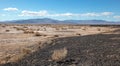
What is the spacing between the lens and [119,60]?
1316 cm

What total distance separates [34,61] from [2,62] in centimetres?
237

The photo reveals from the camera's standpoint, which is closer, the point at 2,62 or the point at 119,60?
the point at 119,60

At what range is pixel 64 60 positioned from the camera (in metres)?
14.6

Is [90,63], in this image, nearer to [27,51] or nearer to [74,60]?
[74,60]

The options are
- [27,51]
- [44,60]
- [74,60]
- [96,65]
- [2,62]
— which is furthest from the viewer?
[27,51]

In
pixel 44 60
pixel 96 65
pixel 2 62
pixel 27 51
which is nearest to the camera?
pixel 96 65

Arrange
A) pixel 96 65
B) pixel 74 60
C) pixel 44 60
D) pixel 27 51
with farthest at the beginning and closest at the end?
pixel 27 51, pixel 44 60, pixel 74 60, pixel 96 65

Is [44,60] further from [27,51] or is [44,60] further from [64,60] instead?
[27,51]

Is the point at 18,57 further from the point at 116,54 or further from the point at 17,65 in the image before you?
the point at 116,54

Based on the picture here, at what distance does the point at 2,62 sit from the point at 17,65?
6.24 ft

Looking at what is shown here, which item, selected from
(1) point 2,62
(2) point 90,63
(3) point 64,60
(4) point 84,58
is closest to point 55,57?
(3) point 64,60

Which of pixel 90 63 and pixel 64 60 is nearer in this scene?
pixel 90 63

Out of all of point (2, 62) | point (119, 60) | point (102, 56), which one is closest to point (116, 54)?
point (102, 56)

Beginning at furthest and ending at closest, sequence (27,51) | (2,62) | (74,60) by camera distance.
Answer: (27,51), (2,62), (74,60)
